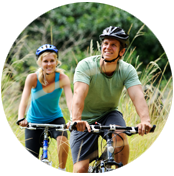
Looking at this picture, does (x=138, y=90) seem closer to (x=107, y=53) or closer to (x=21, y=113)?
(x=107, y=53)

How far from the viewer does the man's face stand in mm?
2510

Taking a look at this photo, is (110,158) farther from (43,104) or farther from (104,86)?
(43,104)

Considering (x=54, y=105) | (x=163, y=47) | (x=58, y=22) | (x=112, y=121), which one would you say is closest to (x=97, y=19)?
(x=58, y=22)

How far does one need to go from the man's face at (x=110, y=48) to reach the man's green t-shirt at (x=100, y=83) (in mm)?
132

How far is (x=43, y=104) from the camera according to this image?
322 cm

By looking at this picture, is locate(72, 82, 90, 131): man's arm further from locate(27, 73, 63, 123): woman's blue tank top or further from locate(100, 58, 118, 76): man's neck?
locate(27, 73, 63, 123): woman's blue tank top

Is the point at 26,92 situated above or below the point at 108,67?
below

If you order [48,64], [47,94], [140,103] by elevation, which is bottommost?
[140,103]

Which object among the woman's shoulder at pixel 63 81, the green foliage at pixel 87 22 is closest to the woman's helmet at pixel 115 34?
the woman's shoulder at pixel 63 81

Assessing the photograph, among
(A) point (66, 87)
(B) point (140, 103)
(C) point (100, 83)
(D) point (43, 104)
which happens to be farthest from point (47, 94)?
(B) point (140, 103)

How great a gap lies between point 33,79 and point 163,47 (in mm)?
7952

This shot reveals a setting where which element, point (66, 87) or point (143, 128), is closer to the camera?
point (143, 128)

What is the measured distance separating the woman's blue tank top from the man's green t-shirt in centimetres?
68

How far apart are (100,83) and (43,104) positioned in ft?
3.28
